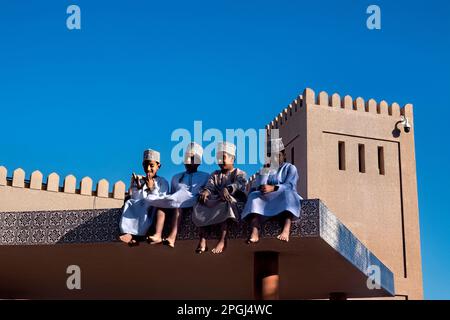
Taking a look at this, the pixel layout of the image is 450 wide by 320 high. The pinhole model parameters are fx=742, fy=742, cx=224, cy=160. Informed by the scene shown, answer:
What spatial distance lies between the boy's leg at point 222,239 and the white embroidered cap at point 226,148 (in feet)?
3.58

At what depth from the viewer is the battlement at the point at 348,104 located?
99.1 ft

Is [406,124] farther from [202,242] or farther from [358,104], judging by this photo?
[202,242]

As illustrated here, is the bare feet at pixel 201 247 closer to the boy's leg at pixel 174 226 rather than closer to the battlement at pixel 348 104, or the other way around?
the boy's leg at pixel 174 226

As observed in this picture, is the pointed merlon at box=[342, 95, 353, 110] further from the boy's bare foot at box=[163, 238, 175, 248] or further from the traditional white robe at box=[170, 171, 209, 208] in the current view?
the boy's bare foot at box=[163, 238, 175, 248]

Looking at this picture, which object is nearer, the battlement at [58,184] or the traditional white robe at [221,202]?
the traditional white robe at [221,202]

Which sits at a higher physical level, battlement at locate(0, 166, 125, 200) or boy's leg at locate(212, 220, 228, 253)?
battlement at locate(0, 166, 125, 200)

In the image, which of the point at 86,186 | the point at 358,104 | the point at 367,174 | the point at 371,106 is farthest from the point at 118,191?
the point at 371,106

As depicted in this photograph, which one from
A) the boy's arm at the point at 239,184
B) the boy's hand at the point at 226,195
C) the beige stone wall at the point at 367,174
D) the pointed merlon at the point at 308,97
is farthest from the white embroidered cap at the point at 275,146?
the pointed merlon at the point at 308,97

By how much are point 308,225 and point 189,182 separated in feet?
6.44

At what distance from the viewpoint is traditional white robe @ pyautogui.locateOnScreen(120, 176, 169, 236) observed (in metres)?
10.7

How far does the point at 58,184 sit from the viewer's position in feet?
75.9

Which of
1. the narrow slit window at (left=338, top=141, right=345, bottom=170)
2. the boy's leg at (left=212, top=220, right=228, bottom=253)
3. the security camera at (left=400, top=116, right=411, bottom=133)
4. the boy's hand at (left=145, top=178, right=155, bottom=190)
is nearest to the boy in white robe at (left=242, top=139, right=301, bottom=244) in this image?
the boy's leg at (left=212, top=220, right=228, bottom=253)
